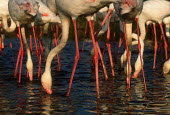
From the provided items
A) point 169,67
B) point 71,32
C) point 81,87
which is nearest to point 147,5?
point 169,67

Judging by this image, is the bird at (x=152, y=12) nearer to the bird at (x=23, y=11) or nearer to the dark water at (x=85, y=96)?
the dark water at (x=85, y=96)

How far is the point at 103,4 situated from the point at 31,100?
1.90 meters

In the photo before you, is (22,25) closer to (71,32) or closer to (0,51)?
(0,51)

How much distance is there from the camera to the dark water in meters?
7.07

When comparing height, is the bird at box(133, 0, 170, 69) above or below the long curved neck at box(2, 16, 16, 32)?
above

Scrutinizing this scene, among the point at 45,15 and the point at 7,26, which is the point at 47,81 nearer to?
the point at 45,15

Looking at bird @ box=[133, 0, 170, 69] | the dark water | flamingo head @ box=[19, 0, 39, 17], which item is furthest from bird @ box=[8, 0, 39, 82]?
bird @ box=[133, 0, 170, 69]

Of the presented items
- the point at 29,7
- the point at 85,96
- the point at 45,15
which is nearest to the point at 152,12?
the point at 45,15

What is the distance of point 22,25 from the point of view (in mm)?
10344

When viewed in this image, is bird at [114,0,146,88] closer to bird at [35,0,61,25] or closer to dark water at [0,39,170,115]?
dark water at [0,39,170,115]

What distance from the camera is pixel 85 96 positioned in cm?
806

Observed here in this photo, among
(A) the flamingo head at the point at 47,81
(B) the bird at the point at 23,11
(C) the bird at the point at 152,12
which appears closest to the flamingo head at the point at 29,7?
(B) the bird at the point at 23,11

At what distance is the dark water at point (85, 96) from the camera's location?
278 inches

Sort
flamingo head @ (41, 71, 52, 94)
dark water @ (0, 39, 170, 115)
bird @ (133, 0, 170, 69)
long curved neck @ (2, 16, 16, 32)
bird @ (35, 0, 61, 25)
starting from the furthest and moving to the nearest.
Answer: long curved neck @ (2, 16, 16, 32), bird @ (133, 0, 170, 69), bird @ (35, 0, 61, 25), flamingo head @ (41, 71, 52, 94), dark water @ (0, 39, 170, 115)
